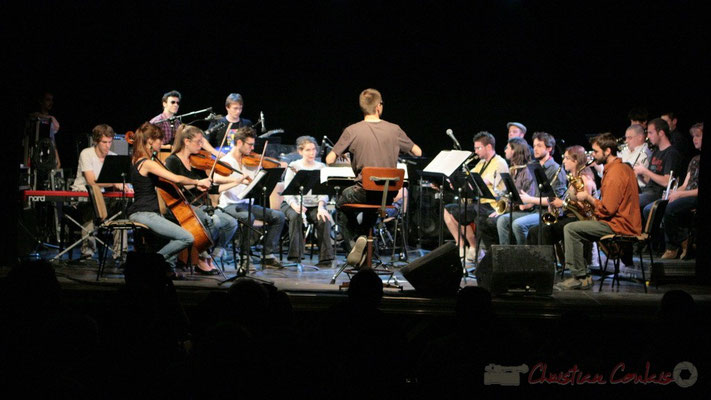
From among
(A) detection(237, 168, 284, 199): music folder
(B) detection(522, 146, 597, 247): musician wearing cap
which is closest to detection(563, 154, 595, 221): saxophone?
(B) detection(522, 146, 597, 247): musician wearing cap

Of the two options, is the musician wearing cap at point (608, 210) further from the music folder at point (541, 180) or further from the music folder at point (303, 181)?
the music folder at point (303, 181)

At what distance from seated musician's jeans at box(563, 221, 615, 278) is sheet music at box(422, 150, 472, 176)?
3.57 ft

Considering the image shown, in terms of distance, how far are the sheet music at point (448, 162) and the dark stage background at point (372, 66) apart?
4.30 m

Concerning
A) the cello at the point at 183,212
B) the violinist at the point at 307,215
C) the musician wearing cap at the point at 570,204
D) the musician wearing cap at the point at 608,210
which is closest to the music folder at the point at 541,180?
the musician wearing cap at the point at 608,210

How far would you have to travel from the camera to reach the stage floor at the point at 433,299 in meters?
5.20

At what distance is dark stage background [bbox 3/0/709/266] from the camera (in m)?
10.0

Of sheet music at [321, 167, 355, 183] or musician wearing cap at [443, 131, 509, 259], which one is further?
musician wearing cap at [443, 131, 509, 259]

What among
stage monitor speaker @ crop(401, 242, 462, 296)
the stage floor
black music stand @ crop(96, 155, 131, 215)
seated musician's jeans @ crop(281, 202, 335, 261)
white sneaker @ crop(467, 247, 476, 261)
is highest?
black music stand @ crop(96, 155, 131, 215)

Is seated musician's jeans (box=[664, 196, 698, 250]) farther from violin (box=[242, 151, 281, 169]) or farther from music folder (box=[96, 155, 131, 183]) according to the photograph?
music folder (box=[96, 155, 131, 183])

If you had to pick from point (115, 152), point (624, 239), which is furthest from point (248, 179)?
point (624, 239)

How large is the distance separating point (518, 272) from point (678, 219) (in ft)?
9.89

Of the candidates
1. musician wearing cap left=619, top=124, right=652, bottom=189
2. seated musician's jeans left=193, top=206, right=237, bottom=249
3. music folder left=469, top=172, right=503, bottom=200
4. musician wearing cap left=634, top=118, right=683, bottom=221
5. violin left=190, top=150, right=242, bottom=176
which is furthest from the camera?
musician wearing cap left=619, top=124, right=652, bottom=189

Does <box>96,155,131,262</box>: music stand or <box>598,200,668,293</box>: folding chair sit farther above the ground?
<box>96,155,131,262</box>: music stand

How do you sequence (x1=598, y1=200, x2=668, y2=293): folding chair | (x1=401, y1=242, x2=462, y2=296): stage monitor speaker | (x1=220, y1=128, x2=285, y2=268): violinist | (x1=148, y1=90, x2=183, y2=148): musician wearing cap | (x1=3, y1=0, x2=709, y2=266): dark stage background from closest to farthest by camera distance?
(x1=401, y1=242, x2=462, y2=296): stage monitor speaker
(x1=598, y1=200, x2=668, y2=293): folding chair
(x1=220, y1=128, x2=285, y2=268): violinist
(x1=148, y1=90, x2=183, y2=148): musician wearing cap
(x1=3, y1=0, x2=709, y2=266): dark stage background
